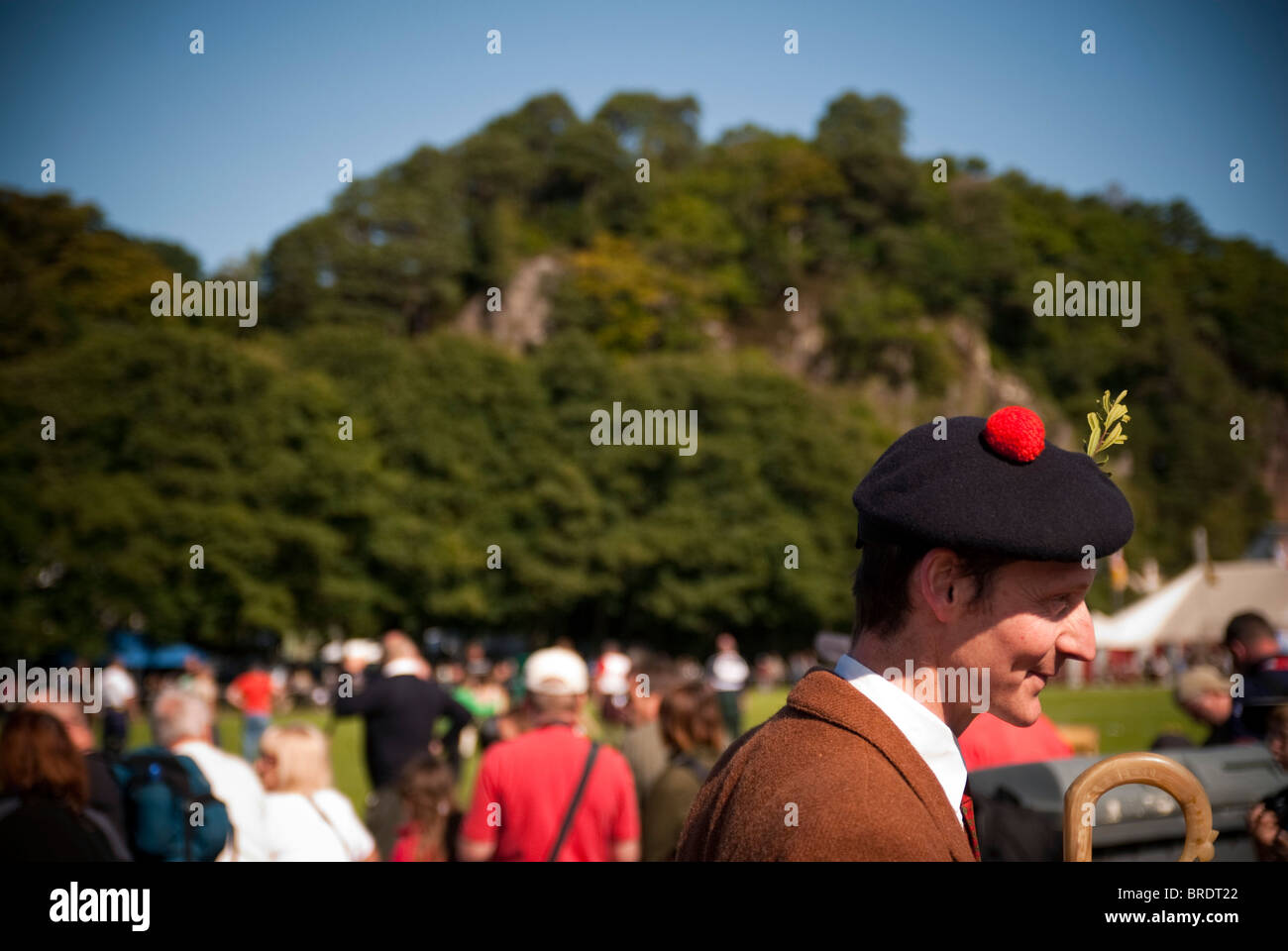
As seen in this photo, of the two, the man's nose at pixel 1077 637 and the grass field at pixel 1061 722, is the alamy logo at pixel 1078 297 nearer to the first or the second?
the grass field at pixel 1061 722

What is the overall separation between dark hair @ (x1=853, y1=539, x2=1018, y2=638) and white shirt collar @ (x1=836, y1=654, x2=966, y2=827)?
104mm

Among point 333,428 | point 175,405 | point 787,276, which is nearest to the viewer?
point 175,405

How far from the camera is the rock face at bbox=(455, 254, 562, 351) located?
9056cm

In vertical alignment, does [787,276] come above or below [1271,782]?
above

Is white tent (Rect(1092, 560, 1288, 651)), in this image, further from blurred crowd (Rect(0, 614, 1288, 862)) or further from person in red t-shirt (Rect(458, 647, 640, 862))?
person in red t-shirt (Rect(458, 647, 640, 862))

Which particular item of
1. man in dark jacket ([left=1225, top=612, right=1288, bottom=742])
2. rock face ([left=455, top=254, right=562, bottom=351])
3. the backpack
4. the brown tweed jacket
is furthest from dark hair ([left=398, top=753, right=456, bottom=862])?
rock face ([left=455, top=254, right=562, bottom=351])

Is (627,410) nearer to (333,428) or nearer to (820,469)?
(820,469)

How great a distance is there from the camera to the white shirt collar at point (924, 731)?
1998 mm

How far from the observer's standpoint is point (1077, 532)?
193 cm

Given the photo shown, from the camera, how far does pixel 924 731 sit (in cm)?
200
